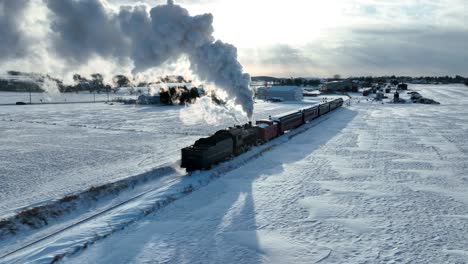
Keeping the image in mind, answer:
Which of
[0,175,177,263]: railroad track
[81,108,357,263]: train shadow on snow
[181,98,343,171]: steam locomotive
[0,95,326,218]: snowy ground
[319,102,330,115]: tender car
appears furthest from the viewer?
[319,102,330,115]: tender car

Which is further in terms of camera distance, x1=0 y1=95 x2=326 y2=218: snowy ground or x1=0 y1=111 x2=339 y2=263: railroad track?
x1=0 y1=95 x2=326 y2=218: snowy ground

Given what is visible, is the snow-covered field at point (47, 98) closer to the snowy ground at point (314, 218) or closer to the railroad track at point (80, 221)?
the railroad track at point (80, 221)

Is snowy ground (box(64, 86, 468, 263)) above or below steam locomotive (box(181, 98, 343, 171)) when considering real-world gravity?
below

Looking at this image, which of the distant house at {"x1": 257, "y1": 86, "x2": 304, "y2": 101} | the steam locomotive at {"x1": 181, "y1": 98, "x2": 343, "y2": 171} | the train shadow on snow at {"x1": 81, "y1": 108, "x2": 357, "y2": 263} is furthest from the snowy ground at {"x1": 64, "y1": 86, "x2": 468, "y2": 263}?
the distant house at {"x1": 257, "y1": 86, "x2": 304, "y2": 101}

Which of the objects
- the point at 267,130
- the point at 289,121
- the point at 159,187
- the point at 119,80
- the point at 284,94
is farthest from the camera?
the point at 284,94

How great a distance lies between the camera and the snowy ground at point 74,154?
19.6 m

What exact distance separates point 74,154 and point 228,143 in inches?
497

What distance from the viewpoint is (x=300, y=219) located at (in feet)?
52.6

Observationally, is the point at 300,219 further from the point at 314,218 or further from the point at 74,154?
the point at 74,154

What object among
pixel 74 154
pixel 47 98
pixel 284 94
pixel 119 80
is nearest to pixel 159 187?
pixel 74 154

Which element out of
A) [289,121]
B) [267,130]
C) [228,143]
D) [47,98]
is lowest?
[228,143]

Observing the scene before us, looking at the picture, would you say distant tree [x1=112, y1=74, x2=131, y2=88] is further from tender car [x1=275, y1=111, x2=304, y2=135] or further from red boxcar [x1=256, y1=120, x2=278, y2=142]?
tender car [x1=275, y1=111, x2=304, y2=135]

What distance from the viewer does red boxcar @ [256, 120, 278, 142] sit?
3347 cm

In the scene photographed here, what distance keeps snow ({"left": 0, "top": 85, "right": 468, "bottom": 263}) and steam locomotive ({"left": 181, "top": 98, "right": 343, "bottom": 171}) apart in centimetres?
149
